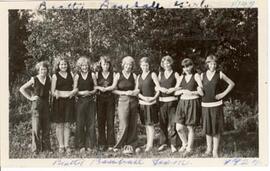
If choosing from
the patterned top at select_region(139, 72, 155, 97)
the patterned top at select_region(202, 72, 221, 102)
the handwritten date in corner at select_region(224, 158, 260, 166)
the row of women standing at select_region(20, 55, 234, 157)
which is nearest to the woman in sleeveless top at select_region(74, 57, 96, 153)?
the row of women standing at select_region(20, 55, 234, 157)

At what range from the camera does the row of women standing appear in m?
3.66

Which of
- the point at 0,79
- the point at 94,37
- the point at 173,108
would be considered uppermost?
the point at 94,37

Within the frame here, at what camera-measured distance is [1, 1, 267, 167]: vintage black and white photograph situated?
3668 millimetres

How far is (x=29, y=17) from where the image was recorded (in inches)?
147

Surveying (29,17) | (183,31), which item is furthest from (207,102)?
(29,17)

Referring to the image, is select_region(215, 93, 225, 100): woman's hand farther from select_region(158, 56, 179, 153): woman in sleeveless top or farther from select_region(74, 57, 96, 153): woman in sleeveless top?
select_region(74, 57, 96, 153): woman in sleeveless top

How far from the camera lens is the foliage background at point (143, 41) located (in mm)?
Answer: 3682

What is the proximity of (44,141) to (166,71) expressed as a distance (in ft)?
4.11

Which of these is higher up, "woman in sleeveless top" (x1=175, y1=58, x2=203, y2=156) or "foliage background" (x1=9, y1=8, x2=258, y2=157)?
"foliage background" (x1=9, y1=8, x2=258, y2=157)

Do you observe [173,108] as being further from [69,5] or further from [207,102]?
[69,5]

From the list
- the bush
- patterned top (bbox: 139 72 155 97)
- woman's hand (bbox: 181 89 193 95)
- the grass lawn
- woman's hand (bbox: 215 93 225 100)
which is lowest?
the grass lawn

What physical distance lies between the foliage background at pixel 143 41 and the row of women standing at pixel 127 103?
0.25ft

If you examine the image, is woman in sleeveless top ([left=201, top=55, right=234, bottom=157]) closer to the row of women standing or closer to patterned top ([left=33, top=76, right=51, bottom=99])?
the row of women standing

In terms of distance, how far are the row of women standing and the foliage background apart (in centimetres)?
8
